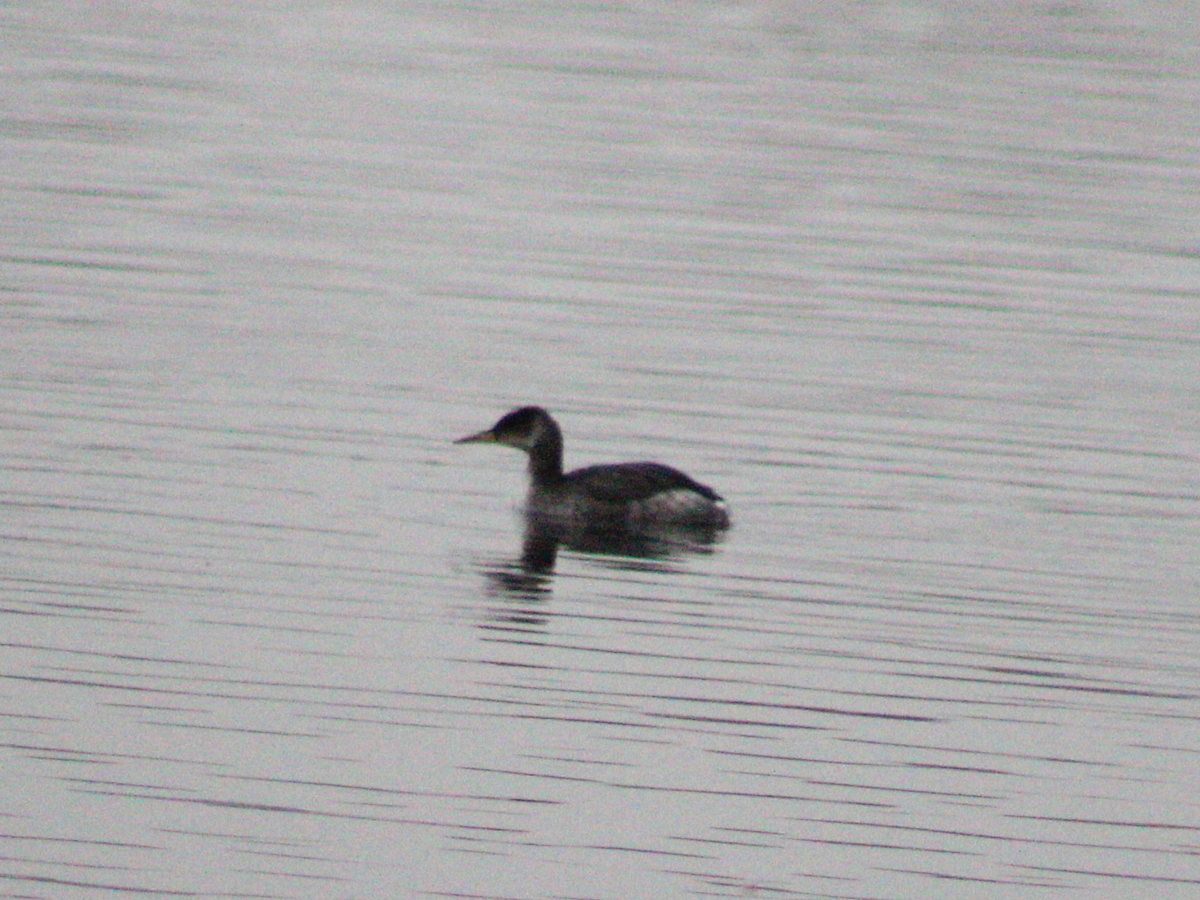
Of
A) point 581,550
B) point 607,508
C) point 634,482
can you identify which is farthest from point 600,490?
point 581,550

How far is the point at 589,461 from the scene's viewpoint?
58.1 ft

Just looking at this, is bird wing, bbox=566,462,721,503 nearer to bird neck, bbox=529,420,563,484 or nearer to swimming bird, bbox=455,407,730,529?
swimming bird, bbox=455,407,730,529

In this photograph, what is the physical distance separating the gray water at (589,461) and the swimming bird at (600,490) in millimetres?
371

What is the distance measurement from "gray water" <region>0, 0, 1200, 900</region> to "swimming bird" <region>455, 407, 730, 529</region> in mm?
371

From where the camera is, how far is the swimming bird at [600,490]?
15.6 metres

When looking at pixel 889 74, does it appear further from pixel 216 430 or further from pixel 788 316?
pixel 216 430

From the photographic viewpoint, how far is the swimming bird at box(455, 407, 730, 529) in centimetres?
1558

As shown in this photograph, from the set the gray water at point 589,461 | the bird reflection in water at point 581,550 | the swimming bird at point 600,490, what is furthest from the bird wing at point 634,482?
the gray water at point 589,461

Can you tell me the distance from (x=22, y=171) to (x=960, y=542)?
1471cm

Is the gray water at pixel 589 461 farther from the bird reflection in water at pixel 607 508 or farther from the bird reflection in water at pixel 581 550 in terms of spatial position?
the bird reflection in water at pixel 607 508

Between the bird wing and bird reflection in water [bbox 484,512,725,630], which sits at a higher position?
the bird wing

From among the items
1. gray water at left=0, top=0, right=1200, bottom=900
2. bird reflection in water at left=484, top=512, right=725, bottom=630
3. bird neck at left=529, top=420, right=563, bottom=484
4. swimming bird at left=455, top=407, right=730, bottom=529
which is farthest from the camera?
bird neck at left=529, top=420, right=563, bottom=484

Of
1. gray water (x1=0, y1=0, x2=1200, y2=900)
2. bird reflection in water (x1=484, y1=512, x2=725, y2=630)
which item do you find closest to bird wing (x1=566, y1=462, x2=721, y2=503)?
bird reflection in water (x1=484, y1=512, x2=725, y2=630)

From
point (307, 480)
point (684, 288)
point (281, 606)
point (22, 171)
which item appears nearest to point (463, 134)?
point (22, 171)
